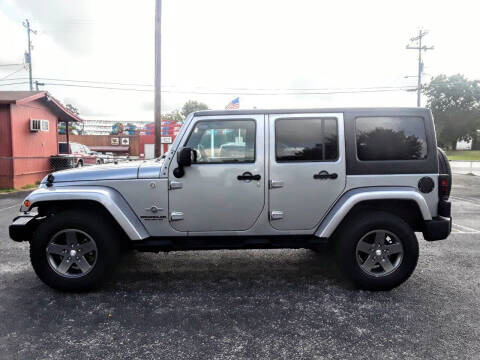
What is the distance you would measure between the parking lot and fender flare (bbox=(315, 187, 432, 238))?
725 mm

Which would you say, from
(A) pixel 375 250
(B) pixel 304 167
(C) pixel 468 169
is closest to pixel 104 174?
(B) pixel 304 167

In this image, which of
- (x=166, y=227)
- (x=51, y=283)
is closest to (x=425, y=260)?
(x=166, y=227)

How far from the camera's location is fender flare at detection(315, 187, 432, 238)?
381 centimetres

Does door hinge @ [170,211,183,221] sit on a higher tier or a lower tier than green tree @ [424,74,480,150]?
lower

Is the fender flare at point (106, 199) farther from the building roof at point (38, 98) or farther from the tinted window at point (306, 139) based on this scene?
the building roof at point (38, 98)

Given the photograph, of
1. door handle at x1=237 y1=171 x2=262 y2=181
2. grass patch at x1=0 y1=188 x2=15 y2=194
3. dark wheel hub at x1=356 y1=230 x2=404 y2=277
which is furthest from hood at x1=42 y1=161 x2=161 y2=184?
grass patch at x1=0 y1=188 x2=15 y2=194

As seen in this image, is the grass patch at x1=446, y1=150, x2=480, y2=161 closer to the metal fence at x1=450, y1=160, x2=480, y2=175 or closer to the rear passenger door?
the metal fence at x1=450, y1=160, x2=480, y2=175

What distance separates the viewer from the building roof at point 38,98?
42.3ft

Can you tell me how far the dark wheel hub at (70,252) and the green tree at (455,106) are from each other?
74.6 meters

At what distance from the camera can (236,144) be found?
3953 millimetres

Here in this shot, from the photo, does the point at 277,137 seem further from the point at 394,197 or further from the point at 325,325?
the point at 325,325

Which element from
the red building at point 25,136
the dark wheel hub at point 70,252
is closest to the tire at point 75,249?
the dark wheel hub at point 70,252

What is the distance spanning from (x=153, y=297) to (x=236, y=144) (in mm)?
1819

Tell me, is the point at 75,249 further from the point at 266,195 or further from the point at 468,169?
the point at 468,169
